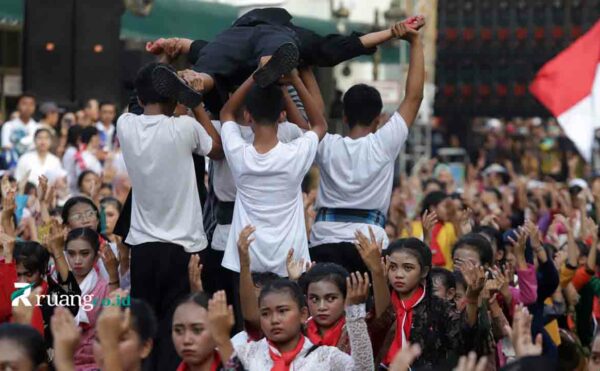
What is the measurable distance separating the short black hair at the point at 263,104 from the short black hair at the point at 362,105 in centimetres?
87

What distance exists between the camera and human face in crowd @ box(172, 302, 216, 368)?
8086 millimetres

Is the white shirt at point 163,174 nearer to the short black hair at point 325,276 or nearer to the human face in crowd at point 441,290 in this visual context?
the short black hair at point 325,276

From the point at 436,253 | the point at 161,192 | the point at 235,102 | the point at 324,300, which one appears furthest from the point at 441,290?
the point at 436,253

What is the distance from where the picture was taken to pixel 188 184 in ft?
32.6

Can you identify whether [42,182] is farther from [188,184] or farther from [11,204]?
[188,184]

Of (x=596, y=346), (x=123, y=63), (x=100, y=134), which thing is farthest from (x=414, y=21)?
(x=123, y=63)

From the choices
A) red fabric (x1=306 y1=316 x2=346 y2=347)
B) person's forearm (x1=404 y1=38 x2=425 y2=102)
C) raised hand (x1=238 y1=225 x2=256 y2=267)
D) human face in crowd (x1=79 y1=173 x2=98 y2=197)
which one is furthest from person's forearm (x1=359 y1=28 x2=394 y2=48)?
human face in crowd (x1=79 y1=173 x2=98 y2=197)

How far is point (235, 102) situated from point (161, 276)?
1.05 m

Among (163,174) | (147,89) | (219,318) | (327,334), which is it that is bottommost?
(327,334)

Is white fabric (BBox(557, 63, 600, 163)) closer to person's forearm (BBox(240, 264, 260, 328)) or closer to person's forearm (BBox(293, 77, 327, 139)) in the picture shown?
person's forearm (BBox(293, 77, 327, 139))

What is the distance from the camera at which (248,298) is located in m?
9.45

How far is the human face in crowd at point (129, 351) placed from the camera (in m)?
7.79

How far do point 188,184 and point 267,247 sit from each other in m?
0.57

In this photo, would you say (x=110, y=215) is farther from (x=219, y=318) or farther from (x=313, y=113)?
(x=219, y=318)
